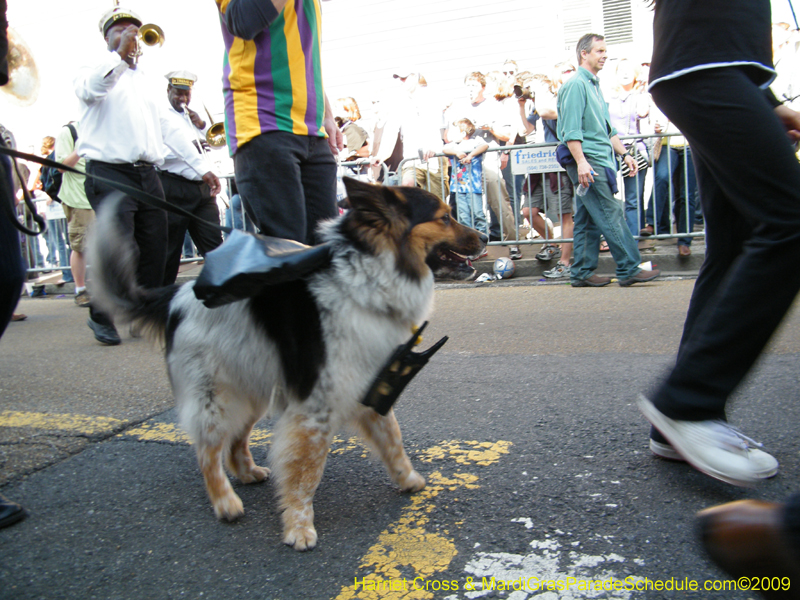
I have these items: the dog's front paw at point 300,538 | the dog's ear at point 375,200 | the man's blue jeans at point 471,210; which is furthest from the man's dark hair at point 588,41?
the dog's front paw at point 300,538

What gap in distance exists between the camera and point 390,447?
7.65 feet

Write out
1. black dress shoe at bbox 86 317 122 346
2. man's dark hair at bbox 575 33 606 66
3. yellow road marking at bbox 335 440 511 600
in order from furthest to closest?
man's dark hair at bbox 575 33 606 66
black dress shoe at bbox 86 317 122 346
yellow road marking at bbox 335 440 511 600

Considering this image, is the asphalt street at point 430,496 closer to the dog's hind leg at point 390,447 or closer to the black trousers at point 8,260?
the dog's hind leg at point 390,447

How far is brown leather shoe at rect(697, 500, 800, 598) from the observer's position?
0.97m

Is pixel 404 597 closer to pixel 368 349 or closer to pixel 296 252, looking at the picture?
pixel 368 349

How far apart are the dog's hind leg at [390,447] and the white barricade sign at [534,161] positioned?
20.0 feet

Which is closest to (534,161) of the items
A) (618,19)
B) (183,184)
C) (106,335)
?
(183,184)

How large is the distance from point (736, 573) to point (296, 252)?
61.2 inches

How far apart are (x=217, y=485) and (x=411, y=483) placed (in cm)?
72

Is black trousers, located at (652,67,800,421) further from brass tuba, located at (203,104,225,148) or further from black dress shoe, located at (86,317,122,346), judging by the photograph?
brass tuba, located at (203,104,225,148)

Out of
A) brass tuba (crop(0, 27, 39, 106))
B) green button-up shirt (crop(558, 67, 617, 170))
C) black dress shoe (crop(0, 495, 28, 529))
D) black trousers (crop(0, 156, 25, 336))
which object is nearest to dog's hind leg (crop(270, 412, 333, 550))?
black dress shoe (crop(0, 495, 28, 529))

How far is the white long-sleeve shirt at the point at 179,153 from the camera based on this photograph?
519 cm

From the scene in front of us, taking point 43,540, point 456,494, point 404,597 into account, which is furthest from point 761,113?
point 43,540

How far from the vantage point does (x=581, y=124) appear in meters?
6.47
